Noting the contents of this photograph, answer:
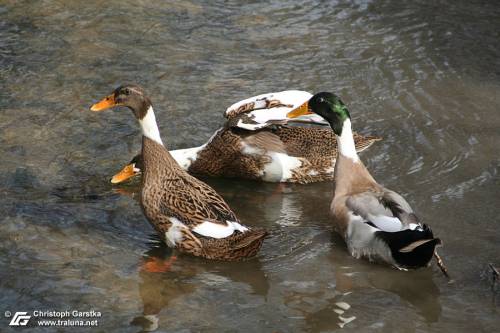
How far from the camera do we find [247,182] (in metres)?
7.23

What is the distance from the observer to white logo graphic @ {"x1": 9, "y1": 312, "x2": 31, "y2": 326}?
481 centimetres

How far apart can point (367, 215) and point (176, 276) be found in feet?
4.47

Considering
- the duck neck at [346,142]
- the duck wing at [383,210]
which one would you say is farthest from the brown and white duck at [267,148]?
the duck wing at [383,210]

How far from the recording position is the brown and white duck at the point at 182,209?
18.3ft

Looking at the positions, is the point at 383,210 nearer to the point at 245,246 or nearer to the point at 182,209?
the point at 245,246

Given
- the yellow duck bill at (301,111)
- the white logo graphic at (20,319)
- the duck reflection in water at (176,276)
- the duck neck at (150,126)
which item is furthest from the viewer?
the yellow duck bill at (301,111)

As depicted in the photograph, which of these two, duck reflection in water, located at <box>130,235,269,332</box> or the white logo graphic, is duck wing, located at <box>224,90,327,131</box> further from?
the white logo graphic

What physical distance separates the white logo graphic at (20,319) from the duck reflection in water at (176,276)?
1.95 ft

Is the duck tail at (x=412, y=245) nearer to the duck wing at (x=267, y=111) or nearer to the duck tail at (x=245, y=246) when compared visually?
the duck tail at (x=245, y=246)

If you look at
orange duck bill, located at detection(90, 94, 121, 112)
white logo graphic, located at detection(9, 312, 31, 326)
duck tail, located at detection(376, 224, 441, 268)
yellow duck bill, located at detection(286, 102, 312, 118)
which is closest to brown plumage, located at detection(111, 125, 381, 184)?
yellow duck bill, located at detection(286, 102, 312, 118)

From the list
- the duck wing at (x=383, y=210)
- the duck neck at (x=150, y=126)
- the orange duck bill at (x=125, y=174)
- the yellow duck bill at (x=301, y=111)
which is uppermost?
the duck neck at (x=150, y=126)

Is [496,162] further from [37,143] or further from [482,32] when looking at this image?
[37,143]

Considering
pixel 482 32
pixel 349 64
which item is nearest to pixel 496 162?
pixel 349 64

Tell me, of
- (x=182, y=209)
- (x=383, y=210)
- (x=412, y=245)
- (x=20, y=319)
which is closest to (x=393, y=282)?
(x=412, y=245)
